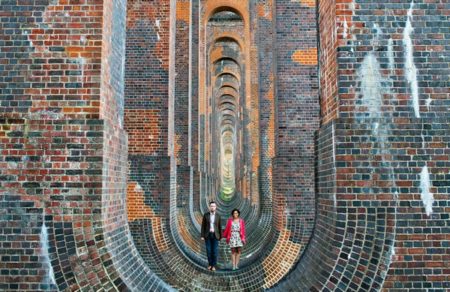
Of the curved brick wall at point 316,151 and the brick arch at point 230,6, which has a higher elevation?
the brick arch at point 230,6

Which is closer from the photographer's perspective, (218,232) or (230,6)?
(218,232)

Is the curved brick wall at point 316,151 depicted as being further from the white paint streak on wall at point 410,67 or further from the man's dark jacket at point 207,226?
the man's dark jacket at point 207,226

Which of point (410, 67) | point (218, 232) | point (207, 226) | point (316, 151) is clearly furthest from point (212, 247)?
point (410, 67)

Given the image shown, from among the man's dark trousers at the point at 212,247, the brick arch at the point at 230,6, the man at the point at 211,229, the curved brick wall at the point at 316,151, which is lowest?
the man's dark trousers at the point at 212,247

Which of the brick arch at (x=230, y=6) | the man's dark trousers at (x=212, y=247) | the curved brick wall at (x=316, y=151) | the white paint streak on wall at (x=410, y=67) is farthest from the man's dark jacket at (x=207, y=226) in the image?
the brick arch at (x=230, y=6)

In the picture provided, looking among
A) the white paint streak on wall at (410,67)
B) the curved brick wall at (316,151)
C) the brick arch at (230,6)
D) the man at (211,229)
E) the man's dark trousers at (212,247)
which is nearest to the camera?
the curved brick wall at (316,151)

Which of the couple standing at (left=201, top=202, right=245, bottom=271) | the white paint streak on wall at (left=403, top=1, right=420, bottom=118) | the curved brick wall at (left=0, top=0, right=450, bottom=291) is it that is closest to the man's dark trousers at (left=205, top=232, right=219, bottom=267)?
the couple standing at (left=201, top=202, right=245, bottom=271)

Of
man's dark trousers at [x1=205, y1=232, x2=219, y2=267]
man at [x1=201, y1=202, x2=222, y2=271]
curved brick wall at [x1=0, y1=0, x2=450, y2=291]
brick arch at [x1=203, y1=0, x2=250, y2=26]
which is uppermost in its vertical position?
brick arch at [x1=203, y1=0, x2=250, y2=26]

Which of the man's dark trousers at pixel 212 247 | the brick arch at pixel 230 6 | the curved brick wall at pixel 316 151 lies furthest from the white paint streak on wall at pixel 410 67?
the brick arch at pixel 230 6

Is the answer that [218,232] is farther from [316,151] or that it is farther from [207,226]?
[316,151]

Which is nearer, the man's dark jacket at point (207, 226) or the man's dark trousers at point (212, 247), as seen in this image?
the man's dark jacket at point (207, 226)

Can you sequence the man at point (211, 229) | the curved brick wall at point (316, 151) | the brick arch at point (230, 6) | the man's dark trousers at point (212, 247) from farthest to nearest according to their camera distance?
the brick arch at point (230, 6)
the man's dark trousers at point (212, 247)
the man at point (211, 229)
the curved brick wall at point (316, 151)

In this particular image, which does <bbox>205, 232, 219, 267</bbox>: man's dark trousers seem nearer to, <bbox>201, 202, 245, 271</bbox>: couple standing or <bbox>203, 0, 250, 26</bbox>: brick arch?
<bbox>201, 202, 245, 271</bbox>: couple standing

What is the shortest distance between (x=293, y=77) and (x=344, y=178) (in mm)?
6421
